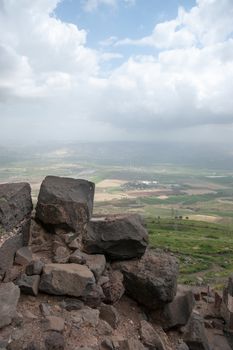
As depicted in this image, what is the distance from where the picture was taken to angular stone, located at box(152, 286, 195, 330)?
1556 cm

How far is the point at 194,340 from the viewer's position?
51.8 feet

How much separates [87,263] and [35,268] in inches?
86.2

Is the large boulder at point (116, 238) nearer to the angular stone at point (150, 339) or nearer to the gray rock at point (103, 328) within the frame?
the angular stone at point (150, 339)

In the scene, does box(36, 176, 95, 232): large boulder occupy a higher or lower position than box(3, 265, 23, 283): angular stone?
higher

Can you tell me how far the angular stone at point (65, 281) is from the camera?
1275cm

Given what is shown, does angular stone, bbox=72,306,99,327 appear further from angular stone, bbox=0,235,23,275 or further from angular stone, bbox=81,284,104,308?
angular stone, bbox=0,235,23,275

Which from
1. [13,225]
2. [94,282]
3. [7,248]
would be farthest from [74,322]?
[13,225]

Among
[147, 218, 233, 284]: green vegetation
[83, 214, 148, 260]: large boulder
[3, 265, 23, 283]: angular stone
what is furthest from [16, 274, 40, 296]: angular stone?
[147, 218, 233, 284]: green vegetation

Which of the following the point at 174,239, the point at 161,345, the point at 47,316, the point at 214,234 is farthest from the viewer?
the point at 214,234

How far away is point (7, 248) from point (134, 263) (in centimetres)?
525

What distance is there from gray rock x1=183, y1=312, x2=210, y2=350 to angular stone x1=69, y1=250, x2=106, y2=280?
4672 mm

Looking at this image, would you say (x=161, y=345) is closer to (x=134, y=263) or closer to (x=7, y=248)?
(x=134, y=263)

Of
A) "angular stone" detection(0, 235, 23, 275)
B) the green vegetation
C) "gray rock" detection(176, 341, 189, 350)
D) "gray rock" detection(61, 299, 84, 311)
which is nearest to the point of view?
"gray rock" detection(61, 299, 84, 311)

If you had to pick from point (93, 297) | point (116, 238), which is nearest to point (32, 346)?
point (93, 297)
